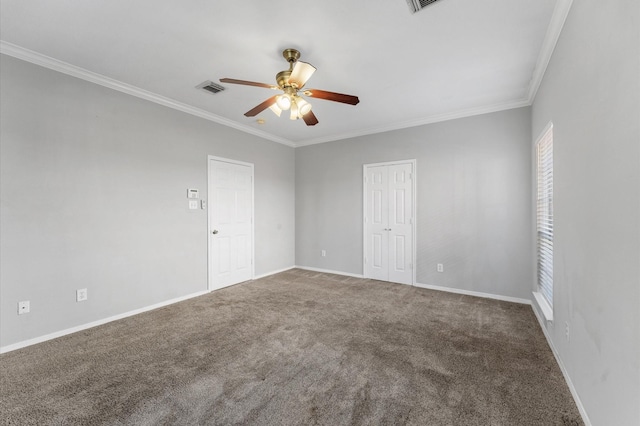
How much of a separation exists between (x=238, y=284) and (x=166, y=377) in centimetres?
258

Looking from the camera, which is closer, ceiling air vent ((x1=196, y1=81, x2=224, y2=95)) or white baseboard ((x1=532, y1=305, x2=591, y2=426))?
white baseboard ((x1=532, y1=305, x2=591, y2=426))

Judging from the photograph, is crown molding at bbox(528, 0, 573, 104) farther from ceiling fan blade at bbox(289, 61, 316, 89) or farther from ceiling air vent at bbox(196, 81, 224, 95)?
ceiling air vent at bbox(196, 81, 224, 95)

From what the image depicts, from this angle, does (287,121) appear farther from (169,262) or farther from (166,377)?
(166,377)

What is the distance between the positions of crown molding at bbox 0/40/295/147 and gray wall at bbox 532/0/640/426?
13.7ft

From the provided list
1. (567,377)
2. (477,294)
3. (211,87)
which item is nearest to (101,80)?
(211,87)

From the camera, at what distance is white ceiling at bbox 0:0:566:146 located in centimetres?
204

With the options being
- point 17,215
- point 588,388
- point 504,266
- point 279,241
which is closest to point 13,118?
point 17,215

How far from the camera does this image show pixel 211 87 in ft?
10.8

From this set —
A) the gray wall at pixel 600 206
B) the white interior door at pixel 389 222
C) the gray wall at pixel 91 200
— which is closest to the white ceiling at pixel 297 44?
the gray wall at pixel 91 200

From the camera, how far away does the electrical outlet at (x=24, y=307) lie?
254cm

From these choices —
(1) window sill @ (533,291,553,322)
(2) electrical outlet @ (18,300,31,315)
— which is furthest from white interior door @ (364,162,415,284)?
(2) electrical outlet @ (18,300,31,315)

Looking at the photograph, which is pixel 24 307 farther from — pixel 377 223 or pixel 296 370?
pixel 377 223

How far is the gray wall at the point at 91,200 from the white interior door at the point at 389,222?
281cm

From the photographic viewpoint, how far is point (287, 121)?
15.0 ft
